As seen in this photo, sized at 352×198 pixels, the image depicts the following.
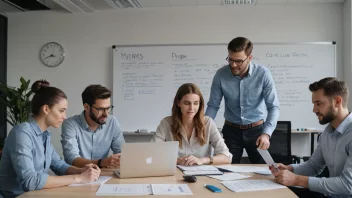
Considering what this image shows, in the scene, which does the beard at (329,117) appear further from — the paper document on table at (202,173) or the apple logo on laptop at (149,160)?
the apple logo on laptop at (149,160)

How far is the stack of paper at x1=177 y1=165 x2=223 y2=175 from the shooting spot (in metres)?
1.74

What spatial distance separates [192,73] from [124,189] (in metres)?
2.87

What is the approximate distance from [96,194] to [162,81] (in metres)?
2.93

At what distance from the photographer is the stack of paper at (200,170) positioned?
1739mm

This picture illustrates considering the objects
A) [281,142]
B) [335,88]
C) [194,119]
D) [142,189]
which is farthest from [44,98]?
[281,142]

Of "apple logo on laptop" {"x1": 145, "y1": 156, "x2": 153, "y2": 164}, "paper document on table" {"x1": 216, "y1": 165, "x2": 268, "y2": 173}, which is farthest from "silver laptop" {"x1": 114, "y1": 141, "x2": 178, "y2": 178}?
"paper document on table" {"x1": 216, "y1": 165, "x2": 268, "y2": 173}

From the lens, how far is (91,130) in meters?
2.22

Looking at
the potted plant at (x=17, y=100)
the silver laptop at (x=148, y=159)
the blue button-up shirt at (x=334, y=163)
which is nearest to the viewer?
the blue button-up shirt at (x=334, y=163)

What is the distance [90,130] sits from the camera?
7.29ft

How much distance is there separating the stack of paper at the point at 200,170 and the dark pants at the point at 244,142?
24.5 inches

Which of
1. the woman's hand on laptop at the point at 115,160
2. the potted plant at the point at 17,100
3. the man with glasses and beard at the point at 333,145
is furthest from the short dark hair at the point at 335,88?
the potted plant at the point at 17,100

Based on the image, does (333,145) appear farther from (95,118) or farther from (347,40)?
(347,40)

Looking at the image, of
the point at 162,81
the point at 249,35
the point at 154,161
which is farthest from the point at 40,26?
the point at 154,161

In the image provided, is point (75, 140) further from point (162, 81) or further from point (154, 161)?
point (162, 81)
